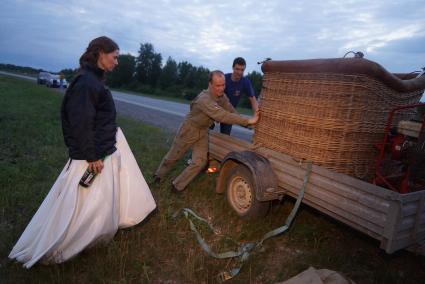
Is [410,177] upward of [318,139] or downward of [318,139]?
downward

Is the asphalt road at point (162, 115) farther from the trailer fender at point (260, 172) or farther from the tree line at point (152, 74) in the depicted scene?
the tree line at point (152, 74)

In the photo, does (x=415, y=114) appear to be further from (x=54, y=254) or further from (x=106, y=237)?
(x=54, y=254)

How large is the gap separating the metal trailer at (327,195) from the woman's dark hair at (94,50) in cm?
207

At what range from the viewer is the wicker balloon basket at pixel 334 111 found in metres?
3.46

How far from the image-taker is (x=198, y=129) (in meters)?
5.28

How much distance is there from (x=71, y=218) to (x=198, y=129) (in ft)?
8.40

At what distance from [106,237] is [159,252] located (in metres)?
0.61

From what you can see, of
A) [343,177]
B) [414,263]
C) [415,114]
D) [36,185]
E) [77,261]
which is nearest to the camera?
[343,177]

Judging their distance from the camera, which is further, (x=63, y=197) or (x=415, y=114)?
(x=415, y=114)

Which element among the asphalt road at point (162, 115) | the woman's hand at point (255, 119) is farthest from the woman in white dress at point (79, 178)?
the asphalt road at point (162, 115)

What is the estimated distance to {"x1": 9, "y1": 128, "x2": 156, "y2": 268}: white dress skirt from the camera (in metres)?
3.15

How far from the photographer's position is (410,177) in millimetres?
3709

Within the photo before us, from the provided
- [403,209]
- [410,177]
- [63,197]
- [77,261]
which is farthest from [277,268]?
[63,197]

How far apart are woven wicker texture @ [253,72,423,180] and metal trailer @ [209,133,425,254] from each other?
0.84ft
